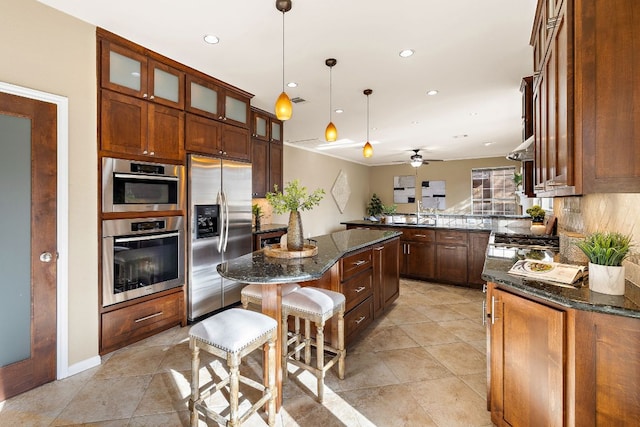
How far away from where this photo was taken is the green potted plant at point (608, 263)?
4.10 feet

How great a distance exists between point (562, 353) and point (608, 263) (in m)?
0.44

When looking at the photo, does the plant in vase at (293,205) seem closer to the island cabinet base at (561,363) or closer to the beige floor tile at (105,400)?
the island cabinet base at (561,363)

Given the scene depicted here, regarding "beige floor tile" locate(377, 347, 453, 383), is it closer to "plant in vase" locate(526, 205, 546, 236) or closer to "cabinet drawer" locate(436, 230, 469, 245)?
"plant in vase" locate(526, 205, 546, 236)

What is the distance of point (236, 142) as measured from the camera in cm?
371

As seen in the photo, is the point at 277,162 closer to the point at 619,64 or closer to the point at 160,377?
the point at 160,377

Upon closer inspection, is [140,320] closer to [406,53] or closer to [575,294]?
[575,294]

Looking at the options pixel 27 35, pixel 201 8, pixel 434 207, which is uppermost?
pixel 201 8

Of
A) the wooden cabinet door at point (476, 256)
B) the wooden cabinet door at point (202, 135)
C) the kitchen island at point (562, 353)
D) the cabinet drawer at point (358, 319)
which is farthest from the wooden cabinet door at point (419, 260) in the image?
the wooden cabinet door at point (202, 135)

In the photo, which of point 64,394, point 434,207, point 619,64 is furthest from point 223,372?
point 434,207

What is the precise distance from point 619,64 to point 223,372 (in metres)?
2.93

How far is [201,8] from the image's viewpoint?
2137 mm

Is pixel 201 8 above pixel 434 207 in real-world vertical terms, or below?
above

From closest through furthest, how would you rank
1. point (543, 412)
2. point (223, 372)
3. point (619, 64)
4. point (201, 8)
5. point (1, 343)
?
1. point (619, 64)
2. point (543, 412)
3. point (1, 343)
4. point (201, 8)
5. point (223, 372)

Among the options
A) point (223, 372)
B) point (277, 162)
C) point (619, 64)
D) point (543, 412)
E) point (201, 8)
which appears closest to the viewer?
point (619, 64)
